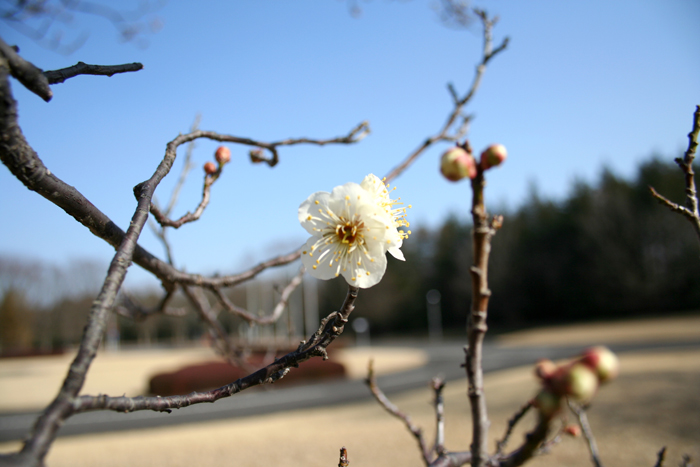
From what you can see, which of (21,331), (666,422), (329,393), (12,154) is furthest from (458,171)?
(21,331)

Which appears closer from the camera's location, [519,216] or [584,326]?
[584,326]

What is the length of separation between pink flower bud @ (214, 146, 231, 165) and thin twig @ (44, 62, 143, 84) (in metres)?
0.56

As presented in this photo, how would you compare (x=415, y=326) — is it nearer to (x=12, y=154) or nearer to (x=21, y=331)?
(x=21, y=331)

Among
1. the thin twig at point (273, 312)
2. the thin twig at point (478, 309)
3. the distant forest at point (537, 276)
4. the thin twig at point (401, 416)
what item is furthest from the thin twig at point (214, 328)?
the distant forest at point (537, 276)

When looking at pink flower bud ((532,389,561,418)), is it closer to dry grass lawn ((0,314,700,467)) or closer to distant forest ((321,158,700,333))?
dry grass lawn ((0,314,700,467))

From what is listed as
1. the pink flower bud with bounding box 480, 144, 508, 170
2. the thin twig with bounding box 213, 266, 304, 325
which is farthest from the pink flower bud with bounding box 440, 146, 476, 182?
the thin twig with bounding box 213, 266, 304, 325

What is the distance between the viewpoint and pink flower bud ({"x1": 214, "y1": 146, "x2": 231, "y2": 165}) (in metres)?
1.52

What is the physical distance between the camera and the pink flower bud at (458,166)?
56 cm

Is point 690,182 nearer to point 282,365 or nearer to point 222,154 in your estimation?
point 282,365

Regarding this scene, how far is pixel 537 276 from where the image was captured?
30906 millimetres

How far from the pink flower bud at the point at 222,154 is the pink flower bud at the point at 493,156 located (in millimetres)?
1127

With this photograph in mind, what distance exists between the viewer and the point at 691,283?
23844 millimetres

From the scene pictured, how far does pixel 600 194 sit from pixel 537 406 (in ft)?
102

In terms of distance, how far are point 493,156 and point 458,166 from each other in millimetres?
44
